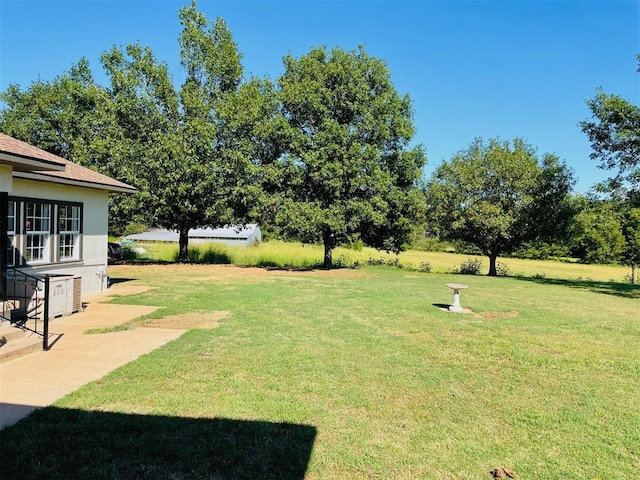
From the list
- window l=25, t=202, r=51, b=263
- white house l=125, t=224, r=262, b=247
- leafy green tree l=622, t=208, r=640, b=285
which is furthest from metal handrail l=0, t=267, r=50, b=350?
white house l=125, t=224, r=262, b=247

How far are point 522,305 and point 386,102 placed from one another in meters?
13.7

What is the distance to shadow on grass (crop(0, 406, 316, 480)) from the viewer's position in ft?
10.7

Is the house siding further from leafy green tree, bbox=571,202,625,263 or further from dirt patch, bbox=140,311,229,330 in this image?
leafy green tree, bbox=571,202,625,263

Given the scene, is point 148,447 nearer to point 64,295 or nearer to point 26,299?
point 26,299

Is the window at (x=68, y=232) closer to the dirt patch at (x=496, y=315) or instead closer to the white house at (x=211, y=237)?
the dirt patch at (x=496, y=315)

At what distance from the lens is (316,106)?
21.0 m

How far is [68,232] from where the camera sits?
1138cm

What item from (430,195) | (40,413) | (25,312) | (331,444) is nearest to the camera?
(331,444)

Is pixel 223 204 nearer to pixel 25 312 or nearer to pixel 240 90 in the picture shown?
pixel 240 90

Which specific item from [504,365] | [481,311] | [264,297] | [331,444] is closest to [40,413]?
[331,444]

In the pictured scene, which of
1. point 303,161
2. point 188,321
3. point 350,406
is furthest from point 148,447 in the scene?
point 303,161

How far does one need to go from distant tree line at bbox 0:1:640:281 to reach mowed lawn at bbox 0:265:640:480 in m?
12.5

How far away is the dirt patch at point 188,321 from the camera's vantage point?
8344 mm

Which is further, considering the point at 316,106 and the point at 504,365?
the point at 316,106
